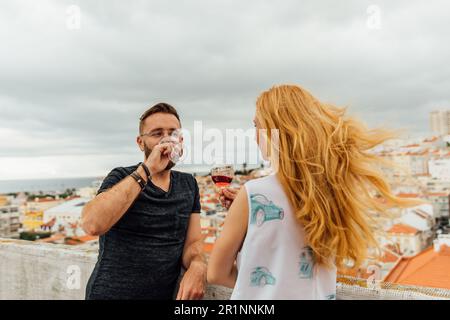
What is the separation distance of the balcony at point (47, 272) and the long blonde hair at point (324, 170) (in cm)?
46

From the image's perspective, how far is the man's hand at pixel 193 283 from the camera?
5.78 feet

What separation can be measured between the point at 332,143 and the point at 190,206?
0.93 meters

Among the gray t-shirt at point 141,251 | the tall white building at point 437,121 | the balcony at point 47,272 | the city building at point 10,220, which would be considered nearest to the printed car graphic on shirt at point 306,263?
the balcony at point 47,272

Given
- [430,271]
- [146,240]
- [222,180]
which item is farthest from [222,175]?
[430,271]

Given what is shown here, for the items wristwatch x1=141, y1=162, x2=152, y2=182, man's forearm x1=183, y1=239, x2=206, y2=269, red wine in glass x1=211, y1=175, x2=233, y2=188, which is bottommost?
man's forearm x1=183, y1=239, x2=206, y2=269

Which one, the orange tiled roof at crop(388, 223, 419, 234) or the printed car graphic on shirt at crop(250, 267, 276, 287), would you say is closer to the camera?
the printed car graphic on shirt at crop(250, 267, 276, 287)

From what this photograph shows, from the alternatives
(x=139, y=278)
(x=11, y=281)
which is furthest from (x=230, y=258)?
(x=11, y=281)

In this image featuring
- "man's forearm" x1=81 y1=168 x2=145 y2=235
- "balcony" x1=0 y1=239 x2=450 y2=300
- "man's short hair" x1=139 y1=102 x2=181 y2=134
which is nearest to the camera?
"man's forearm" x1=81 y1=168 x2=145 y2=235

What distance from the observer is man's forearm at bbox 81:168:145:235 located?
1637 millimetres

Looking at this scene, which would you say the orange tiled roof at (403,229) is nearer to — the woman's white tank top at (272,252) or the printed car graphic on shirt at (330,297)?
the printed car graphic on shirt at (330,297)

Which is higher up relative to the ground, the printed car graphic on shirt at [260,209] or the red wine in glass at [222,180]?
the red wine in glass at [222,180]

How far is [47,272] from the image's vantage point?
8.91ft

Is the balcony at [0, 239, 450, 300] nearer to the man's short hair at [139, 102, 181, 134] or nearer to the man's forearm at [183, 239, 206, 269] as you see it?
the man's forearm at [183, 239, 206, 269]

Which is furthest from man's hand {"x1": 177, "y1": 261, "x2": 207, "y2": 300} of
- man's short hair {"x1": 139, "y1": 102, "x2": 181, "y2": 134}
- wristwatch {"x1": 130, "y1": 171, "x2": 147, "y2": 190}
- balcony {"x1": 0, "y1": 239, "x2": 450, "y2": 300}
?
man's short hair {"x1": 139, "y1": 102, "x2": 181, "y2": 134}
